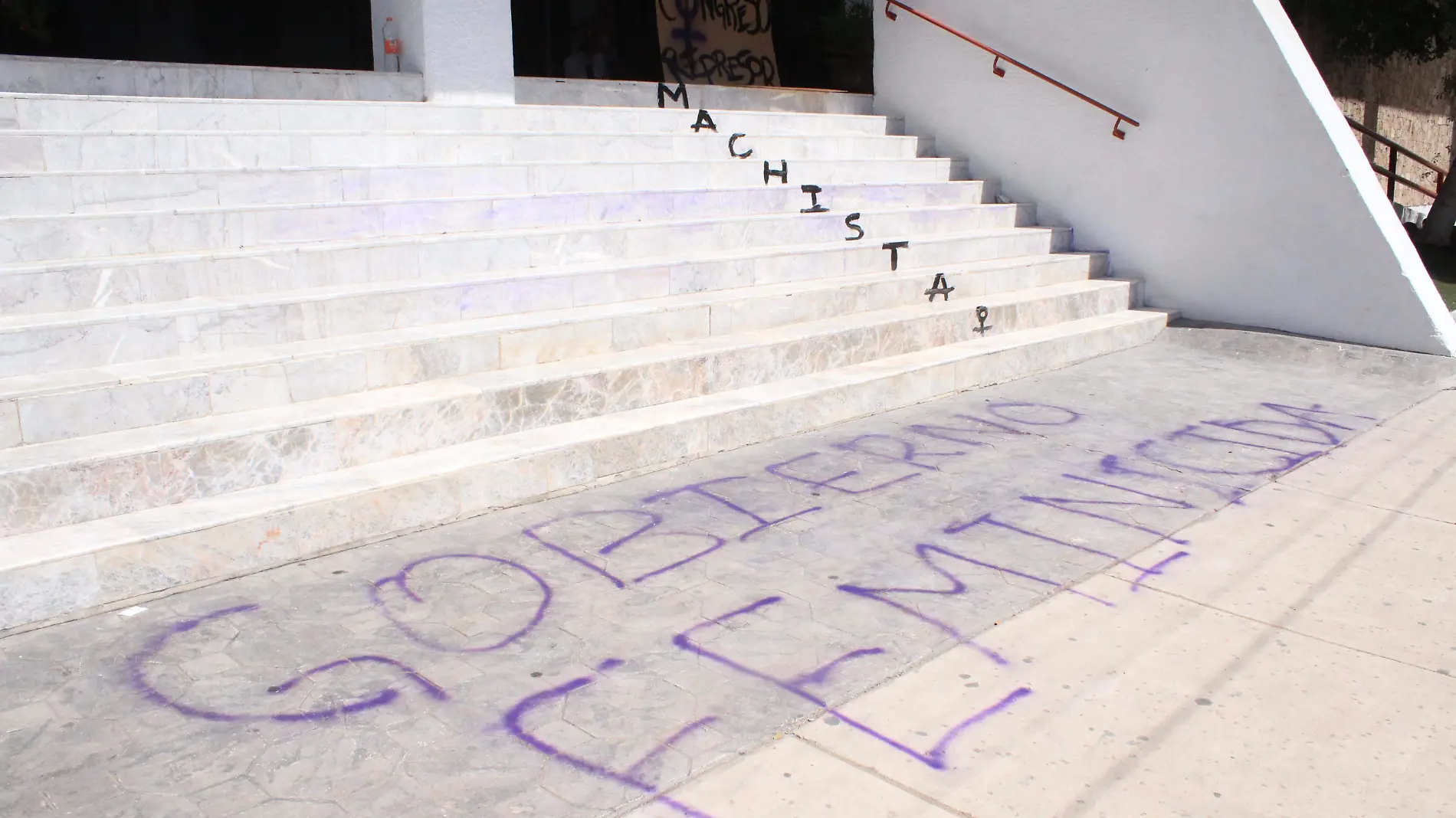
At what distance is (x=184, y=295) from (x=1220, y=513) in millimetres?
4584

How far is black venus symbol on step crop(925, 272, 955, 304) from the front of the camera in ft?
24.3

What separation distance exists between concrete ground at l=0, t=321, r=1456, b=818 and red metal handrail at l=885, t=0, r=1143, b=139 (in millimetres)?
4311

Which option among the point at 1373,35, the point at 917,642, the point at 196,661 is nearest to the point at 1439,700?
the point at 917,642

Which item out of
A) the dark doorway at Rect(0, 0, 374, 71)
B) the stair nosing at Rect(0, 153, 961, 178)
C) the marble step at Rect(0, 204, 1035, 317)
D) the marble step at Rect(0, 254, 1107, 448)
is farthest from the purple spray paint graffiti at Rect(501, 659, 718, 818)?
the dark doorway at Rect(0, 0, 374, 71)

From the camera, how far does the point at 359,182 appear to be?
19.2 ft

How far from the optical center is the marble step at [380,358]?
394 cm

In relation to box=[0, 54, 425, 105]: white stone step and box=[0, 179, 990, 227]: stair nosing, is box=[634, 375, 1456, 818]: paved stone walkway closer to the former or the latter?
box=[0, 179, 990, 227]: stair nosing

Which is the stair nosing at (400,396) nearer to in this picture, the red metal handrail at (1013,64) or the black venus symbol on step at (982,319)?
the black venus symbol on step at (982,319)

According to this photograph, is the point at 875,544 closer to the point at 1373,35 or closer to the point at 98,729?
the point at 98,729

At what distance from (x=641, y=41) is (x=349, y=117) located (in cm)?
664

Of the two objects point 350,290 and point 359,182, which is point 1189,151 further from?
point 350,290

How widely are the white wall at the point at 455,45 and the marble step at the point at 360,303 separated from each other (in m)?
2.02

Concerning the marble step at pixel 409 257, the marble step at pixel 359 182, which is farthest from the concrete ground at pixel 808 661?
the marble step at pixel 359 182

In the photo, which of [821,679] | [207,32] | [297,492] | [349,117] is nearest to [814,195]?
[349,117]
